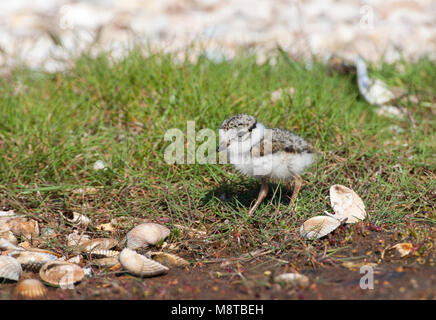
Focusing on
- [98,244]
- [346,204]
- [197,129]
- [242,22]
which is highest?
[242,22]

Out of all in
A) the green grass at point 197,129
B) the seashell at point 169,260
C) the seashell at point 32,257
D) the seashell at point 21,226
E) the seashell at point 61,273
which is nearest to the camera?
the seashell at point 61,273

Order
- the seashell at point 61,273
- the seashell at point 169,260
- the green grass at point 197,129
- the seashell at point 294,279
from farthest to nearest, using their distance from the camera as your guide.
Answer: the green grass at point 197,129, the seashell at point 169,260, the seashell at point 61,273, the seashell at point 294,279

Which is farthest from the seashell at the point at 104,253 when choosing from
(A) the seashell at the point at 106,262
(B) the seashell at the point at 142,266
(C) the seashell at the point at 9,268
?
(C) the seashell at the point at 9,268

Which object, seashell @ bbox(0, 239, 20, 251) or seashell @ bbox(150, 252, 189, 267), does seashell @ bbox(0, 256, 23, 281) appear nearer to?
seashell @ bbox(0, 239, 20, 251)

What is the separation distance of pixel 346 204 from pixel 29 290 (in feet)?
6.26

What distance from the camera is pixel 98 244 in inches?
122

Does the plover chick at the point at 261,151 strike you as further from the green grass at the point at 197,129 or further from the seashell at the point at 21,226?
the seashell at the point at 21,226

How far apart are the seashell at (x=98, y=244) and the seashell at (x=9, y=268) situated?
44 centimetres

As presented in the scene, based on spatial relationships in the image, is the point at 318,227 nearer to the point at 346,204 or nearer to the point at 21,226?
the point at 346,204

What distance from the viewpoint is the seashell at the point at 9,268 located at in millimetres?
2684

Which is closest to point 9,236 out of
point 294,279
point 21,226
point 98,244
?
point 21,226

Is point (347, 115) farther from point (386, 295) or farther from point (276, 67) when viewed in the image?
point (386, 295)

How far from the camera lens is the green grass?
3.50 m

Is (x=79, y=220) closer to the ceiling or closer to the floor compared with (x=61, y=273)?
closer to the ceiling
